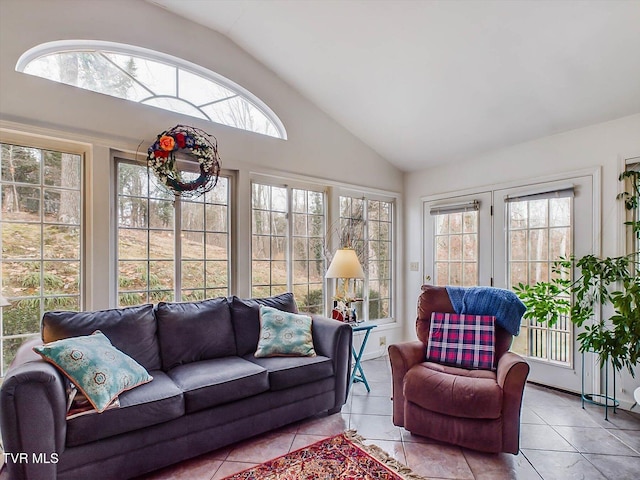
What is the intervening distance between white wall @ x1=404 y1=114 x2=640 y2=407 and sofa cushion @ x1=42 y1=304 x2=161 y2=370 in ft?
10.4

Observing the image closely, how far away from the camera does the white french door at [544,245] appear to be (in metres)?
3.18

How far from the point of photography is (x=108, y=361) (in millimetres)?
2029

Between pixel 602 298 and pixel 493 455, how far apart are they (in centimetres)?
165

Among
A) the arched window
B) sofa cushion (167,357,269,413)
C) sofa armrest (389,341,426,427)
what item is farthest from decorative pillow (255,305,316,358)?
the arched window

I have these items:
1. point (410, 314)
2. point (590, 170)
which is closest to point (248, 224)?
point (410, 314)

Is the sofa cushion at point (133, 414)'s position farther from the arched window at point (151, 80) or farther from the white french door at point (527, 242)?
the white french door at point (527, 242)

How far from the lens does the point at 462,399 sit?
2.19 meters

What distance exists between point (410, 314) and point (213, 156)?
3108 mm

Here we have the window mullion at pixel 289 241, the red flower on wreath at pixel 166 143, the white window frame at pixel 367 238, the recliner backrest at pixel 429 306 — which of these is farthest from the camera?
the white window frame at pixel 367 238

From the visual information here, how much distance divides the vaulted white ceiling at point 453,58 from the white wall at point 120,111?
188 mm

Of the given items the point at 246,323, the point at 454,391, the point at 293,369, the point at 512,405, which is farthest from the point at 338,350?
the point at 512,405

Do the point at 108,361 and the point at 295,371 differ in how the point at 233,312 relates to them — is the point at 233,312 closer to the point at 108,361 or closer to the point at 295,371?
the point at 295,371

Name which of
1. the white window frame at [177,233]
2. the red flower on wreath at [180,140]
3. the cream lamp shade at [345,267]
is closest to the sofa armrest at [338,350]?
the cream lamp shade at [345,267]

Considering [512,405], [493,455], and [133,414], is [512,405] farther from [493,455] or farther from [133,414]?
[133,414]
